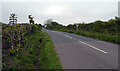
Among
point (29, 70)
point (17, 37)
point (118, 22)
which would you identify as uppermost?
point (118, 22)

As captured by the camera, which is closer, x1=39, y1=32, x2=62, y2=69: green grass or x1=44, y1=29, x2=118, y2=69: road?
x1=44, y1=29, x2=118, y2=69: road

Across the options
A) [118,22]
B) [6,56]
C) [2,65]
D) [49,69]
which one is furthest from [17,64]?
[118,22]

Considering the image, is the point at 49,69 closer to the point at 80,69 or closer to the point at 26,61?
the point at 80,69

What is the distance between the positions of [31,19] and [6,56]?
2806cm

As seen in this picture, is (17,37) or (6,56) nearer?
(6,56)

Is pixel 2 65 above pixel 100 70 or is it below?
below

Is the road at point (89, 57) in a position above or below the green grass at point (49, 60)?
above

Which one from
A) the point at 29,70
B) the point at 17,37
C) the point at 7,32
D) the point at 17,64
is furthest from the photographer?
the point at 17,37

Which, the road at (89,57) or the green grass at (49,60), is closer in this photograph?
the road at (89,57)

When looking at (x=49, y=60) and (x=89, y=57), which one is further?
(x=89, y=57)

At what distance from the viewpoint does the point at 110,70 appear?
6039 millimetres

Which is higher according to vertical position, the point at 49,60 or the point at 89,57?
the point at 89,57

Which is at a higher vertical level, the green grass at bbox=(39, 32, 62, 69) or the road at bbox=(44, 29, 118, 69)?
the road at bbox=(44, 29, 118, 69)

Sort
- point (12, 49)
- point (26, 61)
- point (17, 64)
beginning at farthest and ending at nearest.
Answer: point (12, 49) → point (26, 61) → point (17, 64)
